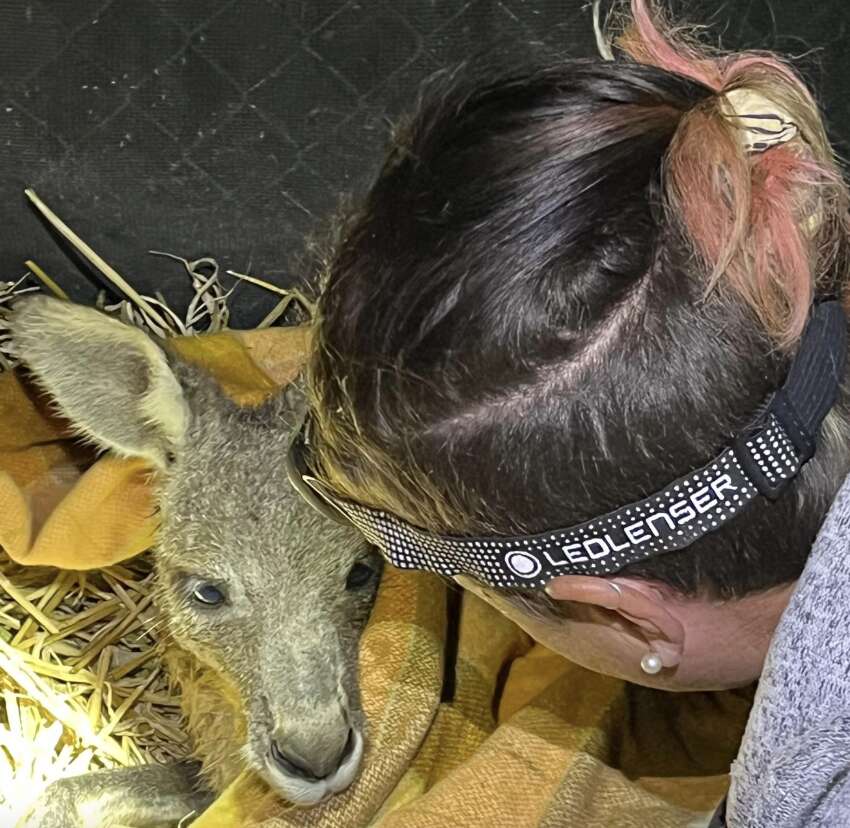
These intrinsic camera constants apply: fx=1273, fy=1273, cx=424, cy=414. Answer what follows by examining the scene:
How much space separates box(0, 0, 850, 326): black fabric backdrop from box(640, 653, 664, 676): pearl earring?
1230 millimetres

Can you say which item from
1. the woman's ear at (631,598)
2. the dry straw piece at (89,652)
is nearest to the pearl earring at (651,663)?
the woman's ear at (631,598)

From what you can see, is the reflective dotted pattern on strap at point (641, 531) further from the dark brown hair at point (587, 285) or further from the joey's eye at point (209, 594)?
the joey's eye at point (209, 594)

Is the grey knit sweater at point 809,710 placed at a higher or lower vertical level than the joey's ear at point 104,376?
lower

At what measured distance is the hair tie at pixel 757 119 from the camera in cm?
105

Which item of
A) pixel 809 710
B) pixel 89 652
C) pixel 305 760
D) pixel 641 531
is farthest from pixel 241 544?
pixel 809 710

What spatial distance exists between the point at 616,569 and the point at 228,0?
4.84 ft

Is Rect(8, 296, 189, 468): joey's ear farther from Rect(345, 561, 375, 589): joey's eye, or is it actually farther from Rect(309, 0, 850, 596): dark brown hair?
Rect(309, 0, 850, 596): dark brown hair

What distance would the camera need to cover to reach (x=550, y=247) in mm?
1023

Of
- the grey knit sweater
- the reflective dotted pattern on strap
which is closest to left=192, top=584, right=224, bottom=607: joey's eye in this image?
the reflective dotted pattern on strap

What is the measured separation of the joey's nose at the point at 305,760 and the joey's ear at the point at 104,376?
19.5 inches

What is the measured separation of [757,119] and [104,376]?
3.56 ft

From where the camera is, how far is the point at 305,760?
5.49 feet

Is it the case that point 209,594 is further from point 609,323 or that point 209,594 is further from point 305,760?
point 609,323

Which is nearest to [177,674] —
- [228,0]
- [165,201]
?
[165,201]
